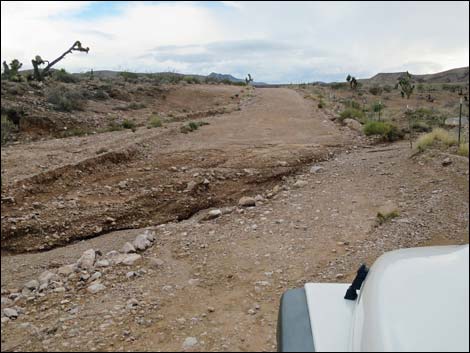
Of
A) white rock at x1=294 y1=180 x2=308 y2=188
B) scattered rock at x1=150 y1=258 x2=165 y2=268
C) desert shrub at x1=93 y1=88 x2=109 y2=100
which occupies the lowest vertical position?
scattered rock at x1=150 y1=258 x2=165 y2=268

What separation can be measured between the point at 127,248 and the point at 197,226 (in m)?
0.92

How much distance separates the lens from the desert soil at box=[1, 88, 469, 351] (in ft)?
6.99

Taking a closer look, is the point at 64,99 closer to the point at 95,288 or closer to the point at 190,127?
the point at 190,127

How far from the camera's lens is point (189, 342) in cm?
185

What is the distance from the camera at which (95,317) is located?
90.7 inches

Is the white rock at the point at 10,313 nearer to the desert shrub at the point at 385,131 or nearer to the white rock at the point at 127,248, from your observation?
the white rock at the point at 127,248

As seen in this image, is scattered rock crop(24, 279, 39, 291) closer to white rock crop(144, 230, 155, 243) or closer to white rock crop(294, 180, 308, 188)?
white rock crop(144, 230, 155, 243)

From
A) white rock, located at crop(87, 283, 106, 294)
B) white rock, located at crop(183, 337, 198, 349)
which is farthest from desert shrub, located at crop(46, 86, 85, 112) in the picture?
white rock, located at crop(183, 337, 198, 349)

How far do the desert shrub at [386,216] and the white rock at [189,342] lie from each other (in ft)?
10.1

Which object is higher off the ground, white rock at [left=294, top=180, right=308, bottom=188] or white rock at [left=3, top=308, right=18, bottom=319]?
white rock at [left=3, top=308, right=18, bottom=319]

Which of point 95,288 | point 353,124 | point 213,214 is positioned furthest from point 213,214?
point 353,124

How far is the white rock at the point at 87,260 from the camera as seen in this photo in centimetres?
355

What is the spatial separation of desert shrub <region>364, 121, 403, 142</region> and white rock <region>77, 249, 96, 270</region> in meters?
7.14

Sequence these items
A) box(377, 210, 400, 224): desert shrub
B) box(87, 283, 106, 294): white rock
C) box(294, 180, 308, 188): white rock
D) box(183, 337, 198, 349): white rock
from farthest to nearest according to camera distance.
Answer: box(294, 180, 308, 188): white rock, box(377, 210, 400, 224): desert shrub, box(87, 283, 106, 294): white rock, box(183, 337, 198, 349): white rock
